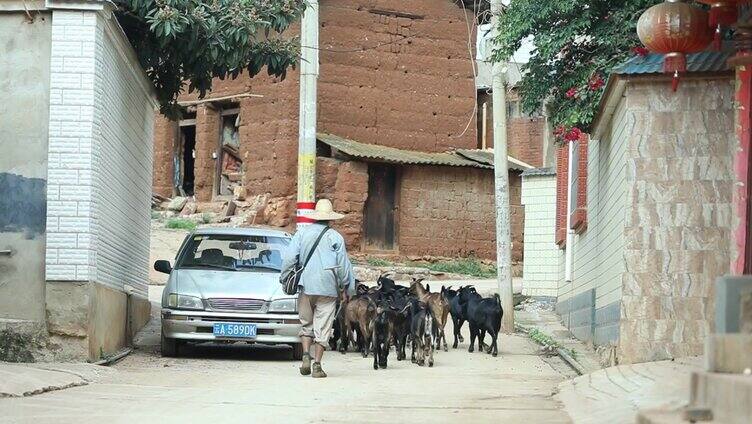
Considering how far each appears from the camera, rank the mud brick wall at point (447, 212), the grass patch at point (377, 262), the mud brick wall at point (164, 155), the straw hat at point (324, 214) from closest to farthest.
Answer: the straw hat at point (324, 214), the grass patch at point (377, 262), the mud brick wall at point (447, 212), the mud brick wall at point (164, 155)

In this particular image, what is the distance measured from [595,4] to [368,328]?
5.13 m

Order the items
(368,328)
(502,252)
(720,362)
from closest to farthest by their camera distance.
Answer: (720,362) → (368,328) → (502,252)

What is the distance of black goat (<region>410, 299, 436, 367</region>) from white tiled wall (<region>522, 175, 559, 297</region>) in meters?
13.5

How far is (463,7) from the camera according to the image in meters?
37.7

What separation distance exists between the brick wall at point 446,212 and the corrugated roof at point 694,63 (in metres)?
22.7

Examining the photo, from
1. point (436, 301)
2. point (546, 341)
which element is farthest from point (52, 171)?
point (546, 341)

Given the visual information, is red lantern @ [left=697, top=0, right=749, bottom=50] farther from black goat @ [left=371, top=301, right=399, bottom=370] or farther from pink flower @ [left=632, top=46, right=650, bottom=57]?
black goat @ [left=371, top=301, right=399, bottom=370]

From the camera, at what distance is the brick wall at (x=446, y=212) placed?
35.8 metres

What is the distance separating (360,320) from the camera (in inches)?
678

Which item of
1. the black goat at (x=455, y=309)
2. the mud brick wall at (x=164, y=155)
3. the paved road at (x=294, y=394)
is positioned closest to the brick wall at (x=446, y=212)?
the mud brick wall at (x=164, y=155)

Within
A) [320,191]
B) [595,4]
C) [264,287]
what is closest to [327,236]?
[264,287]

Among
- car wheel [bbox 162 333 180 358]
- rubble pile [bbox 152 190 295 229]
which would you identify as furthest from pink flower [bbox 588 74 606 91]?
rubble pile [bbox 152 190 295 229]

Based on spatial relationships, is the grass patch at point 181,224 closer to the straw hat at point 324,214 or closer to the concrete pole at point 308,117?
the concrete pole at point 308,117

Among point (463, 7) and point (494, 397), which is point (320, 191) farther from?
point (494, 397)
